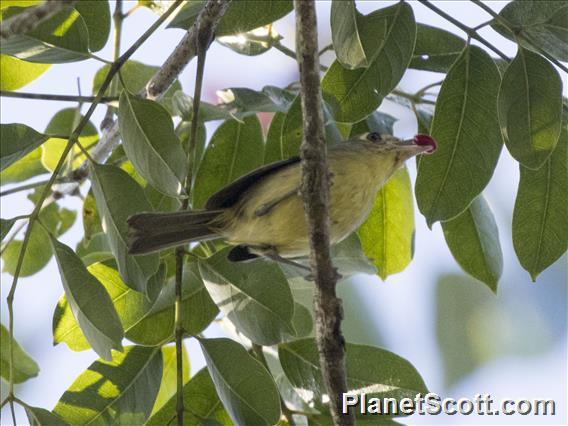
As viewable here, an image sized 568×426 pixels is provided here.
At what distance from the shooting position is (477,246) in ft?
11.7

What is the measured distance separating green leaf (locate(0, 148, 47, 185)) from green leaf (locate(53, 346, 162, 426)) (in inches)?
55.9

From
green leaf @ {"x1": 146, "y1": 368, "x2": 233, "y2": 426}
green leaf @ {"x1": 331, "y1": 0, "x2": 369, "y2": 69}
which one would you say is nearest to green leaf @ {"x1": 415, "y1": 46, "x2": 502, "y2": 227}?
green leaf @ {"x1": 331, "y1": 0, "x2": 369, "y2": 69}

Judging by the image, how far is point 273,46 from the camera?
144 inches

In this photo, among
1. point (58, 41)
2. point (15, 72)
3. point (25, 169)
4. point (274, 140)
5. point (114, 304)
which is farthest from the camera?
point (25, 169)

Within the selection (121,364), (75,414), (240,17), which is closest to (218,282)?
(121,364)

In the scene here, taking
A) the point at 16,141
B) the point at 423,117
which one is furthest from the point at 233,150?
the point at 16,141

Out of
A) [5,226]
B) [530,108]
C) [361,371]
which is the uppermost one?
[530,108]

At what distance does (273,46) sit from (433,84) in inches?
24.3

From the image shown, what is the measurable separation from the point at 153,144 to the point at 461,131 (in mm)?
1000

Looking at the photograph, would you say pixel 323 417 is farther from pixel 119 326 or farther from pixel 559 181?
pixel 559 181

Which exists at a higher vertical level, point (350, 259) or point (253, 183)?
point (253, 183)

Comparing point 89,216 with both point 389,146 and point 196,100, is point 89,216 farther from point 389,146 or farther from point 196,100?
point 389,146

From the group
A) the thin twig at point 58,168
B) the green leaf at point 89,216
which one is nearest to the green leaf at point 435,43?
the thin twig at point 58,168

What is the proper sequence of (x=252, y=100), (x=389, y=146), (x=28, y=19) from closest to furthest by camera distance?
1. (x=28, y=19)
2. (x=252, y=100)
3. (x=389, y=146)
